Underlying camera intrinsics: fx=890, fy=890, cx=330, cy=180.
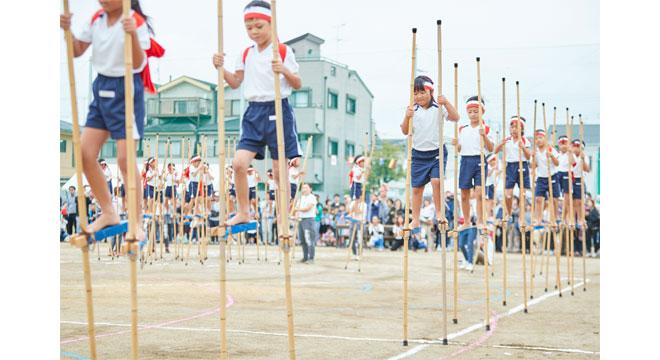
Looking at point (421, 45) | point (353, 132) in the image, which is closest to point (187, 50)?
point (421, 45)

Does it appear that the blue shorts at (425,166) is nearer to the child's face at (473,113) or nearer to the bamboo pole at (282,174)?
the child's face at (473,113)

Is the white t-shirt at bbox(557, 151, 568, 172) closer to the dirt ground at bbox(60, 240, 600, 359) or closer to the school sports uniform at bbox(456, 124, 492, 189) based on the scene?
the dirt ground at bbox(60, 240, 600, 359)

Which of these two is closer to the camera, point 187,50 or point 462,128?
point 187,50

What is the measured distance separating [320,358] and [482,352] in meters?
1.20

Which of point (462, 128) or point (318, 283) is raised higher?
point (462, 128)

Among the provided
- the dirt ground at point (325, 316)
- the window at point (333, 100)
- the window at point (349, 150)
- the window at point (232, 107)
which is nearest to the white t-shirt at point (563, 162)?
the dirt ground at point (325, 316)

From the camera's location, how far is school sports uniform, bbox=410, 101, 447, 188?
299 inches

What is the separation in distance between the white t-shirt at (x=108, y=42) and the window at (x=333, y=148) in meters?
21.3

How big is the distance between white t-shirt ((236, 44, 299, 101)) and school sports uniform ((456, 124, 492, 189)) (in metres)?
4.43

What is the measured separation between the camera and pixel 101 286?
32.6 ft

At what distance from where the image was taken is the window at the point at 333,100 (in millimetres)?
23358

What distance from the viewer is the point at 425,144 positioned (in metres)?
7.63

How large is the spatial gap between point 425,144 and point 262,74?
2521 mm
